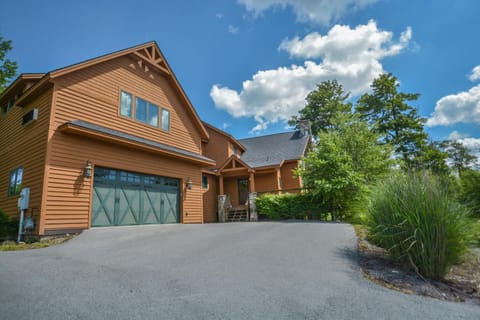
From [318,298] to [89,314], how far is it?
91.3 inches

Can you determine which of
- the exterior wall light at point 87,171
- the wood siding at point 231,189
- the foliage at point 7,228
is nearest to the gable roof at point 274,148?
the wood siding at point 231,189

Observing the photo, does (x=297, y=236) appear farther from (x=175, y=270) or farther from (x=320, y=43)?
(x=320, y=43)

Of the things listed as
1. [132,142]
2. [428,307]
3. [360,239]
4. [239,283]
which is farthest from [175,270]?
[132,142]

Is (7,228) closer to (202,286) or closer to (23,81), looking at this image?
(23,81)

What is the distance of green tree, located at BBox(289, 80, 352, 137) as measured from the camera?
29.4 meters

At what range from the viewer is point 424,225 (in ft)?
12.2

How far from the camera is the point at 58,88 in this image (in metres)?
7.73

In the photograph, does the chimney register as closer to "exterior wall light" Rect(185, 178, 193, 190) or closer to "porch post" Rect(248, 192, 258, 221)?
"porch post" Rect(248, 192, 258, 221)

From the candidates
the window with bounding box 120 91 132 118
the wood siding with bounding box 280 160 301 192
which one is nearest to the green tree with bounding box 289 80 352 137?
the wood siding with bounding box 280 160 301 192

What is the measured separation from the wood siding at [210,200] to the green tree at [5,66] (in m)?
13.5

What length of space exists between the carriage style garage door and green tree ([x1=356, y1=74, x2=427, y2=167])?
61.3ft

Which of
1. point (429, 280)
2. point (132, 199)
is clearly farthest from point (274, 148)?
point (429, 280)

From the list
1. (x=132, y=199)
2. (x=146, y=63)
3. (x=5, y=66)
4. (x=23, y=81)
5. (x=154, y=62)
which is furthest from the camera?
(x=5, y=66)

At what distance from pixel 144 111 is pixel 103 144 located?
2.74 metres
